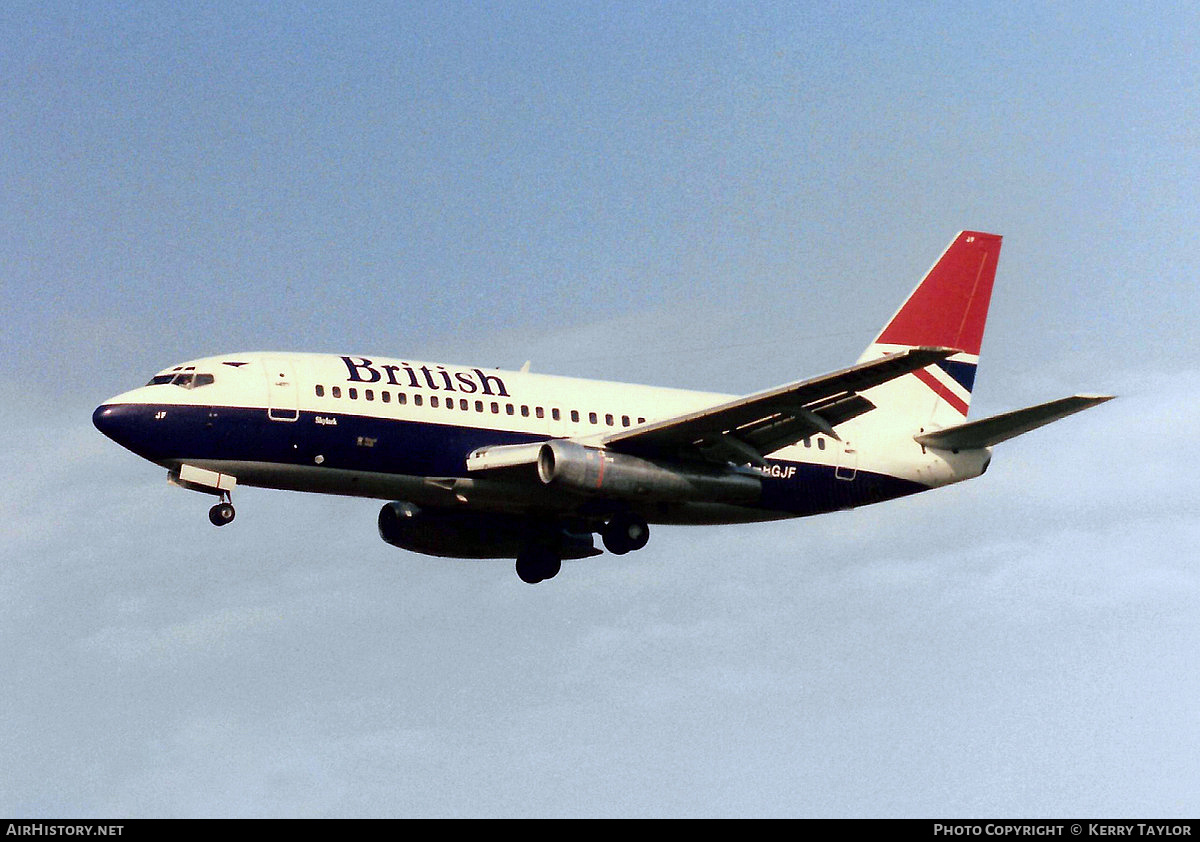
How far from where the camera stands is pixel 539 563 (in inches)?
2200

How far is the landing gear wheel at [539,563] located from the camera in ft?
183

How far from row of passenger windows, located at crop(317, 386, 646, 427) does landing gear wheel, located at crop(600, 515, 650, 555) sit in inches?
108

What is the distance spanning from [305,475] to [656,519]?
10472 mm

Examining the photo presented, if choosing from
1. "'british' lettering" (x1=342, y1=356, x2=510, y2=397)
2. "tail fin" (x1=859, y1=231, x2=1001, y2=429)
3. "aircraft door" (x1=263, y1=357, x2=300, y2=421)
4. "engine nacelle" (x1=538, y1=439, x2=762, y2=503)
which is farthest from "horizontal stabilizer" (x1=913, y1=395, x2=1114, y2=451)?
"aircraft door" (x1=263, y1=357, x2=300, y2=421)

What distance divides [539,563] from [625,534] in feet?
17.3

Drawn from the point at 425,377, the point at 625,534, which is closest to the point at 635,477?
the point at 625,534

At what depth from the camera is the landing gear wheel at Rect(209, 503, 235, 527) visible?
48062mm

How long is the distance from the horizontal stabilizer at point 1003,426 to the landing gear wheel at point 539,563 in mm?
11534

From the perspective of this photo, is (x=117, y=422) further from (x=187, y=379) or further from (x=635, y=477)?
(x=635, y=477)

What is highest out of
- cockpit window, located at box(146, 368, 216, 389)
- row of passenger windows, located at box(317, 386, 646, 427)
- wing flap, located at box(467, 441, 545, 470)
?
cockpit window, located at box(146, 368, 216, 389)

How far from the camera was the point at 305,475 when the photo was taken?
48.2m

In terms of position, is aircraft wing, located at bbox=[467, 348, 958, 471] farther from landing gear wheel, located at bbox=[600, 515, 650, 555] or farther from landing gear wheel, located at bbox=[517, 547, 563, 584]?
landing gear wheel, located at bbox=[517, 547, 563, 584]

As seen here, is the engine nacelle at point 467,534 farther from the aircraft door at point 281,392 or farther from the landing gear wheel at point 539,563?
the aircraft door at point 281,392

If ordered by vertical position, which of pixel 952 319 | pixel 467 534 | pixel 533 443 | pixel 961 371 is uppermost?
pixel 952 319
